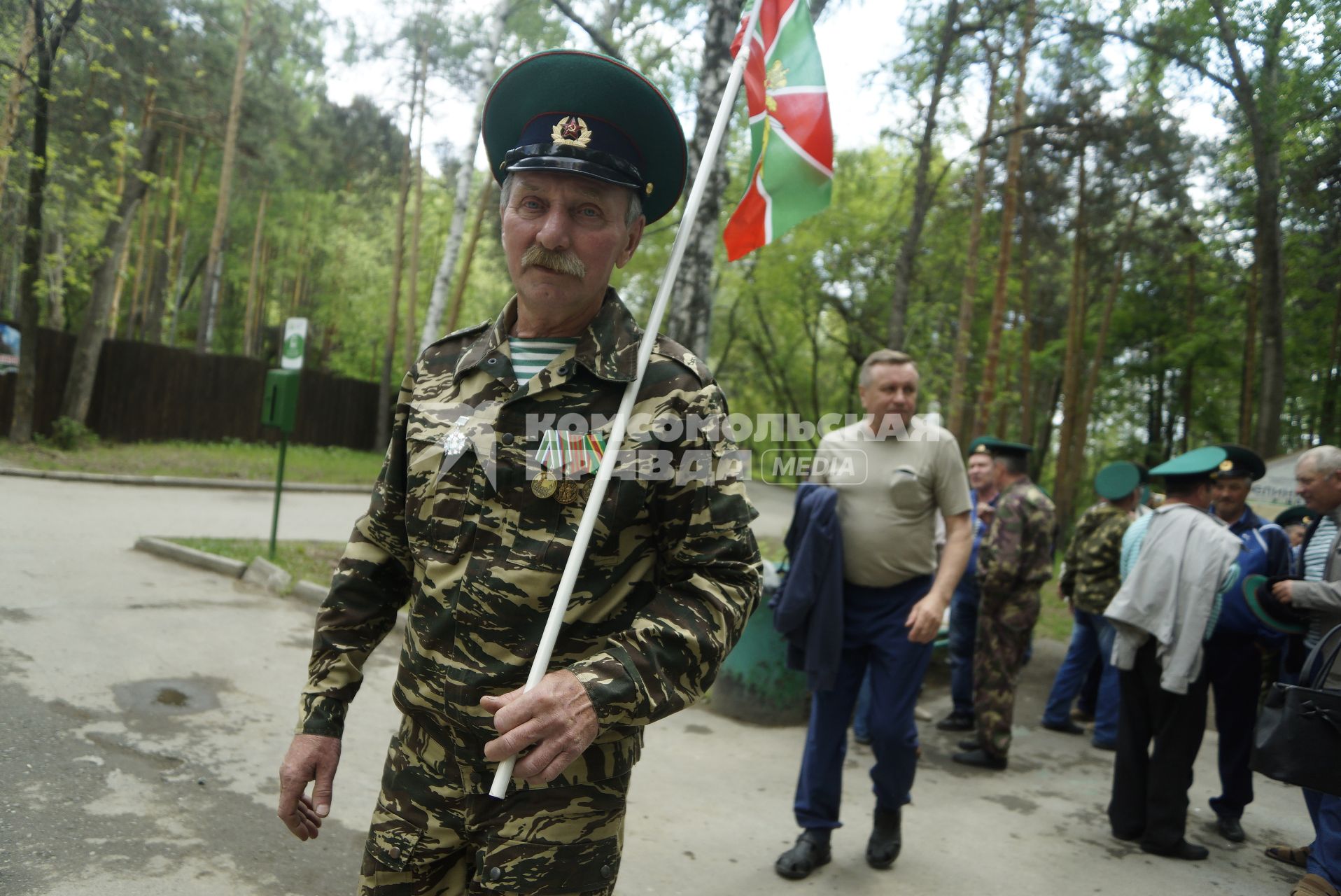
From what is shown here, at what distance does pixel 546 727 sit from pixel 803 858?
3144 mm

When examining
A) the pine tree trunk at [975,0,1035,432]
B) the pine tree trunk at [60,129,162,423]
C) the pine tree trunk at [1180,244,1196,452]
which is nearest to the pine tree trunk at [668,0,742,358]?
the pine tree trunk at [975,0,1035,432]

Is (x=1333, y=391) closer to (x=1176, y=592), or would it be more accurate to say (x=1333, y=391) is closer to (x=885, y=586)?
(x=1176, y=592)

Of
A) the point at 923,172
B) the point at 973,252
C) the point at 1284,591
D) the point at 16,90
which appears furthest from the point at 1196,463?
the point at 16,90

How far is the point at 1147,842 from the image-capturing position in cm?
500

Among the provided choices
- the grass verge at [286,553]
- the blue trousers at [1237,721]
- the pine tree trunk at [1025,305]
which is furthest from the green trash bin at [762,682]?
the pine tree trunk at [1025,305]

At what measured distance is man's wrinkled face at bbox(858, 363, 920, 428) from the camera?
459 centimetres

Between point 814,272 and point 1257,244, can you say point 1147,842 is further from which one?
point 814,272

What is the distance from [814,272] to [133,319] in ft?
73.7

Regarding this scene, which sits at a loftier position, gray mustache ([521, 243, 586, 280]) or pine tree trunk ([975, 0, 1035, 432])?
pine tree trunk ([975, 0, 1035, 432])

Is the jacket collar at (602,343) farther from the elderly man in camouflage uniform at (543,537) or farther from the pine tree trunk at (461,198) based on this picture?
the pine tree trunk at (461,198)

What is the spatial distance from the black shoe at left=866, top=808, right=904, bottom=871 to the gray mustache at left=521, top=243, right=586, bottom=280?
3.48 m

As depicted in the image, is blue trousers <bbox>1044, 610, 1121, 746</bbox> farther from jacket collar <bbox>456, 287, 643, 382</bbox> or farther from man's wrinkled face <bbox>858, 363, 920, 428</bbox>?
jacket collar <bbox>456, 287, 643, 382</bbox>

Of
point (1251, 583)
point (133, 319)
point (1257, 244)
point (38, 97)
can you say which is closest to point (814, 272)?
point (1257, 244)

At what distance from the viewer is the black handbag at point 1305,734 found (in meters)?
3.69
